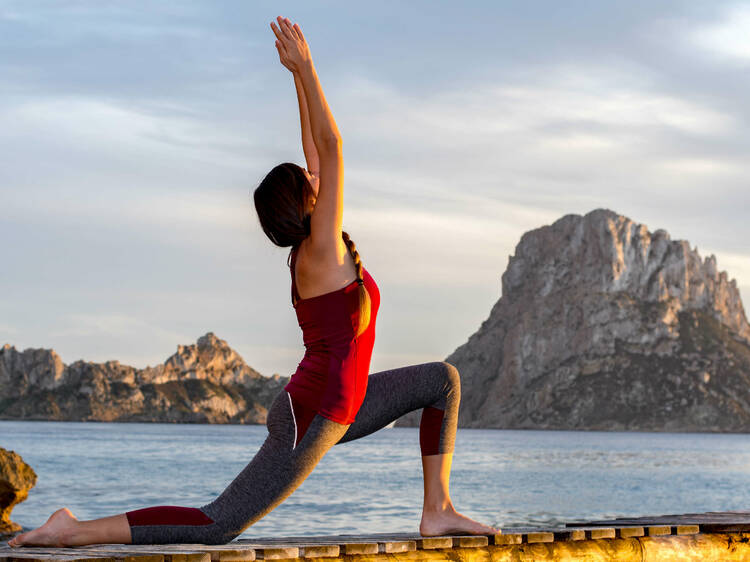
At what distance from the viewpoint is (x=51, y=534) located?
5426 millimetres

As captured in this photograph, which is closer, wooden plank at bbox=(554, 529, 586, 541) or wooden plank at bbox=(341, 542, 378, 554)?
wooden plank at bbox=(341, 542, 378, 554)

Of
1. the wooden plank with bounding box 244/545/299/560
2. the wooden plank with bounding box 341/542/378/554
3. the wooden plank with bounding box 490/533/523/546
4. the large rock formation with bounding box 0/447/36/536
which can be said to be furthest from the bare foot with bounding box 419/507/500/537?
the large rock formation with bounding box 0/447/36/536

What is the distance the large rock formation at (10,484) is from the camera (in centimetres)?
3145

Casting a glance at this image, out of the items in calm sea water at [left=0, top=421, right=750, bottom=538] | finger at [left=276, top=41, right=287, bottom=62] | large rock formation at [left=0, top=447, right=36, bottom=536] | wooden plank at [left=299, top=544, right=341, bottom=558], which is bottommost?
calm sea water at [left=0, top=421, right=750, bottom=538]

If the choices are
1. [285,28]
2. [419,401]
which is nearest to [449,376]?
[419,401]

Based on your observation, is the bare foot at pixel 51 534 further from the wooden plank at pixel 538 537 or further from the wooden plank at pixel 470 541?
the wooden plank at pixel 538 537

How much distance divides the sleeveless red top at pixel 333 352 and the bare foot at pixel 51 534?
56.3 inches

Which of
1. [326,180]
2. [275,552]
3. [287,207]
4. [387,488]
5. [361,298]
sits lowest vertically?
[387,488]

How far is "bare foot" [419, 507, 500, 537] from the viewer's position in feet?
20.6

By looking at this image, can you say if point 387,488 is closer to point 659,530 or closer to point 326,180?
point 659,530

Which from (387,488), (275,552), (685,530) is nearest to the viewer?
(275,552)

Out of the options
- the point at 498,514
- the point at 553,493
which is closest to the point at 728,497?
the point at 553,493

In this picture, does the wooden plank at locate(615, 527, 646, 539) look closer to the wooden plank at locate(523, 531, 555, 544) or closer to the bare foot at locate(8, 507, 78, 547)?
the wooden plank at locate(523, 531, 555, 544)

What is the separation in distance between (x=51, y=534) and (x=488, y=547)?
262 centimetres
